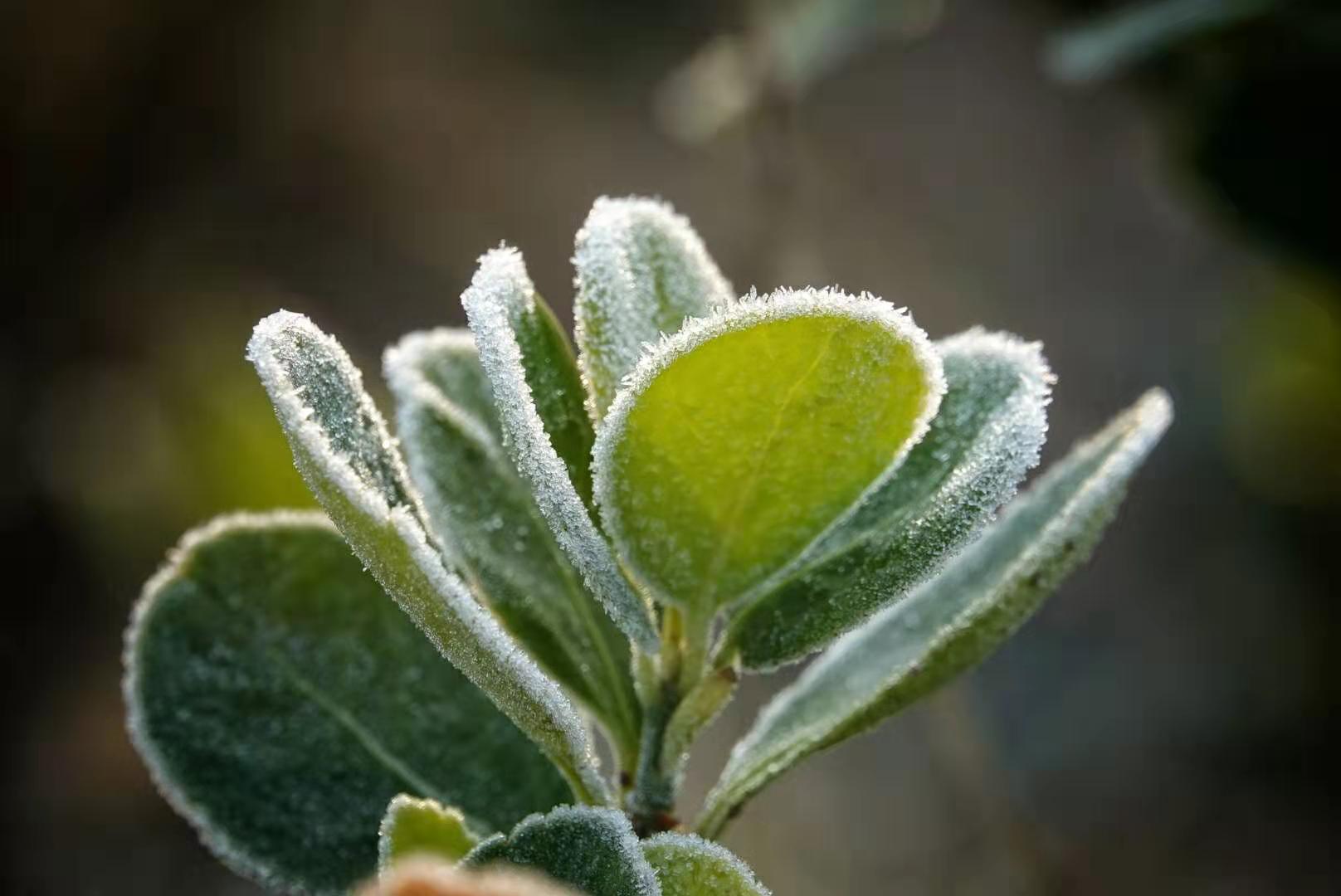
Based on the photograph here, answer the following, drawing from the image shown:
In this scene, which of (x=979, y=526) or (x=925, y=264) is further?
(x=925, y=264)

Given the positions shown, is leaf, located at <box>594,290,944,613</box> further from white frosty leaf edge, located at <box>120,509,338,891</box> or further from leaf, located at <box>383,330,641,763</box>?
white frosty leaf edge, located at <box>120,509,338,891</box>

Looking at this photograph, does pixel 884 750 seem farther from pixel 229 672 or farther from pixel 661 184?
pixel 229 672

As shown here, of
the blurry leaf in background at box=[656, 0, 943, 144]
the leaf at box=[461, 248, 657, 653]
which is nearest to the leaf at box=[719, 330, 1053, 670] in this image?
the leaf at box=[461, 248, 657, 653]

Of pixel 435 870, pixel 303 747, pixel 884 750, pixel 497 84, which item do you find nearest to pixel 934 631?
pixel 303 747

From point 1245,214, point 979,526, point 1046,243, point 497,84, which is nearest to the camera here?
point 979,526

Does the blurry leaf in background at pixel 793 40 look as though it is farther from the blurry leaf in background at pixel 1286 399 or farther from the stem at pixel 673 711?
the stem at pixel 673 711

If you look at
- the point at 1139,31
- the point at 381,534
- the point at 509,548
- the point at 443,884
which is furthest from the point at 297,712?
the point at 1139,31

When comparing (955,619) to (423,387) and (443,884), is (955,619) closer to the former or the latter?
(423,387)
